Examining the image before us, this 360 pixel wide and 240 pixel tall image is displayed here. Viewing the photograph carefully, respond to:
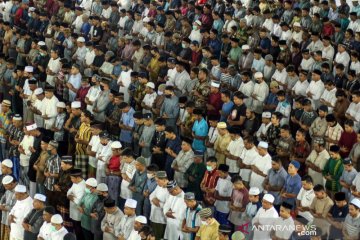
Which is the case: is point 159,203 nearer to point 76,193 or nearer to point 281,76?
point 76,193

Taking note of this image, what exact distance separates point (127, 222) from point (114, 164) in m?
2.05

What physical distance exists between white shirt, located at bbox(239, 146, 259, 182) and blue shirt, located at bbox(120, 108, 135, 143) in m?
2.76

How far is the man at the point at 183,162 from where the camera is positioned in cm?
1346

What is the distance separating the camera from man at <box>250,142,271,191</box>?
13.2 m

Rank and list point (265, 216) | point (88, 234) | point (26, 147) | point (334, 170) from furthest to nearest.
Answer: point (26, 147) → point (334, 170) → point (88, 234) → point (265, 216)

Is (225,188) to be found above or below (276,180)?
below

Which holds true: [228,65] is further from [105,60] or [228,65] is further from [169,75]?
[105,60]

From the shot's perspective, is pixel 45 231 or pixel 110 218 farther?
pixel 110 218

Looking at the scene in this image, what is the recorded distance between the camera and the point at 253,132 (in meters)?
15.5

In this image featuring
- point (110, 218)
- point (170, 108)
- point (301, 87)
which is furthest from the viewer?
point (301, 87)

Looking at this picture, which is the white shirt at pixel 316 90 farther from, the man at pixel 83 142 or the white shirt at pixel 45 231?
the white shirt at pixel 45 231

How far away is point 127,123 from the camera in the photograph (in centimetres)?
1540

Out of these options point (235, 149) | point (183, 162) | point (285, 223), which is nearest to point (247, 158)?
point (235, 149)

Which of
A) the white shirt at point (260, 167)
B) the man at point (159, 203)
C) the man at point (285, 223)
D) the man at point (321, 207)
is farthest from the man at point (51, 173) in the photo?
the man at point (321, 207)
